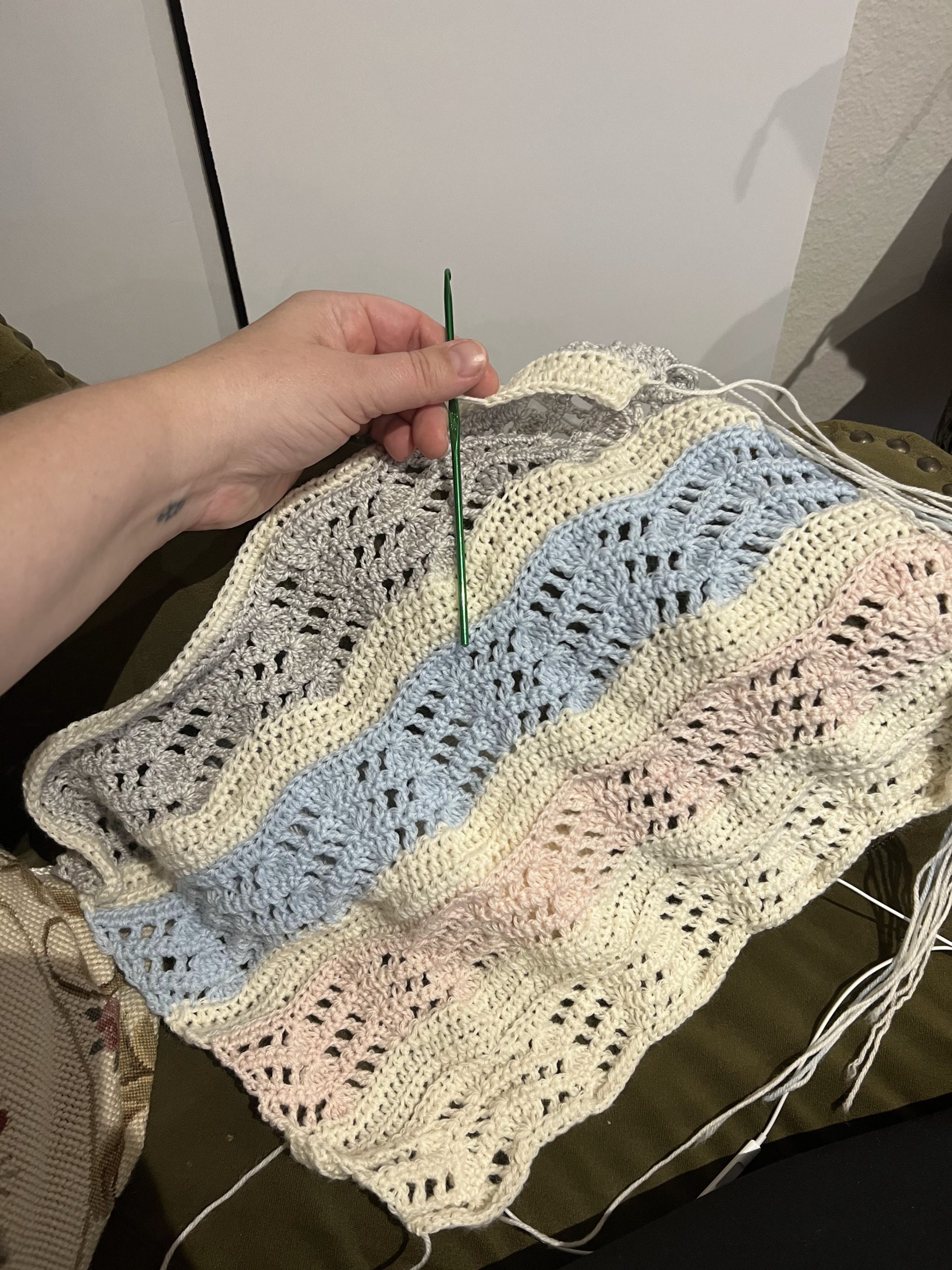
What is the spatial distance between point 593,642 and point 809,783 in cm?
22

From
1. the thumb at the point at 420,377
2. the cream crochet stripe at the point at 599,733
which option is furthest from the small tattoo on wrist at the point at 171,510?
the cream crochet stripe at the point at 599,733

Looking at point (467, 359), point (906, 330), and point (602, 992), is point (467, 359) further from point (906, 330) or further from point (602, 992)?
point (906, 330)

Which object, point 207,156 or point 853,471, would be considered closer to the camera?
point 853,471

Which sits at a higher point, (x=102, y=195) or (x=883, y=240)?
(x=102, y=195)

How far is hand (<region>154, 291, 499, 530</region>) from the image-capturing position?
667 millimetres

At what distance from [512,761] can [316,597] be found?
0.23m

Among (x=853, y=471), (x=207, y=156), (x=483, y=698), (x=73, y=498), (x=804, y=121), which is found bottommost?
(x=483, y=698)

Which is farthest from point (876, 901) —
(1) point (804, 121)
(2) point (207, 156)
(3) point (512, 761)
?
(2) point (207, 156)

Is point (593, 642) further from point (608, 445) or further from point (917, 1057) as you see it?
point (917, 1057)

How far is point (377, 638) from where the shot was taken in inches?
26.4

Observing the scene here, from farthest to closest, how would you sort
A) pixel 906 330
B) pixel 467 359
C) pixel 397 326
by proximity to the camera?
pixel 906 330 < pixel 397 326 < pixel 467 359

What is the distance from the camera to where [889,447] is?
0.84 m

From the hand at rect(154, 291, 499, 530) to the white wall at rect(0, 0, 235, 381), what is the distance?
1.51 feet

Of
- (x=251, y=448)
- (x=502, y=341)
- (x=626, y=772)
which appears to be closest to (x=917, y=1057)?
(x=626, y=772)
